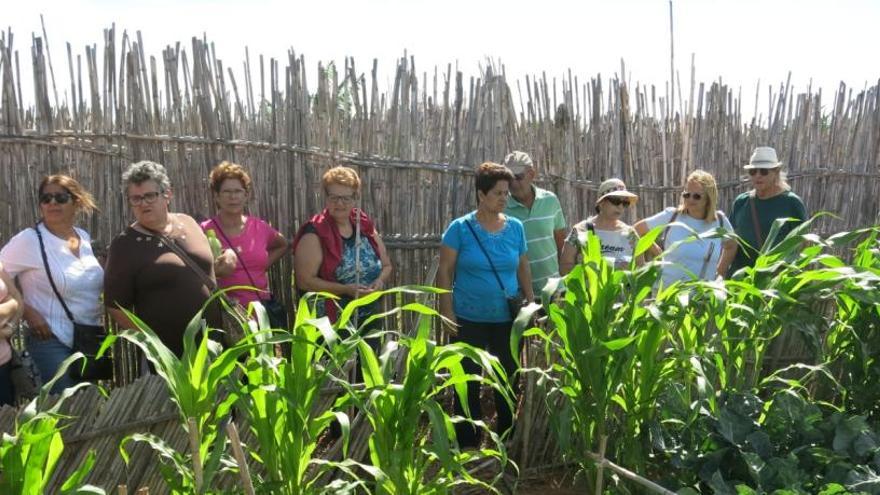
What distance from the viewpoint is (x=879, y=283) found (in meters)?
3.56

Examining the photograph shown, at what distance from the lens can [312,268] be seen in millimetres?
4586

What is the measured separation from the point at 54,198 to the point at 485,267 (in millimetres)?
1842

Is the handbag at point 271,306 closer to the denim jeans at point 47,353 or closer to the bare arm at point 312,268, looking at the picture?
Result: the bare arm at point 312,268

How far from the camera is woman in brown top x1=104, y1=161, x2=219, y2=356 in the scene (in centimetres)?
399

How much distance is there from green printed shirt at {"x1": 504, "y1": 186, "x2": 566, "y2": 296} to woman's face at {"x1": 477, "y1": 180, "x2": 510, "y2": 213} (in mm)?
516

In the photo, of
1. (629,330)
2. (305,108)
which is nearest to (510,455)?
(629,330)

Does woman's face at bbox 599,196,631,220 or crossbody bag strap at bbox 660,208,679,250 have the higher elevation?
woman's face at bbox 599,196,631,220

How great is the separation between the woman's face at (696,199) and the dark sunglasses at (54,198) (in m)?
3.02

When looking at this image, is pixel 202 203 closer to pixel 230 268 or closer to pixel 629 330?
pixel 230 268

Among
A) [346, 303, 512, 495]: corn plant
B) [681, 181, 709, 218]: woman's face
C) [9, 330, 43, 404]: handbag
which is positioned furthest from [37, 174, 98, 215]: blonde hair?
[681, 181, 709, 218]: woman's face

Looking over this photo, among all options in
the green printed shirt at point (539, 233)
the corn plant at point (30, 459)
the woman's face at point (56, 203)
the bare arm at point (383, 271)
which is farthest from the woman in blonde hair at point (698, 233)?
the corn plant at point (30, 459)

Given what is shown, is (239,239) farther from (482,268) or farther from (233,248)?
(482,268)

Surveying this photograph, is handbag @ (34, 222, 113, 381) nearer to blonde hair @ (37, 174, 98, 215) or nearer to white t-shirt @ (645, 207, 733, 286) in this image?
blonde hair @ (37, 174, 98, 215)

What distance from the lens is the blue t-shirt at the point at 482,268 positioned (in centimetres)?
461
